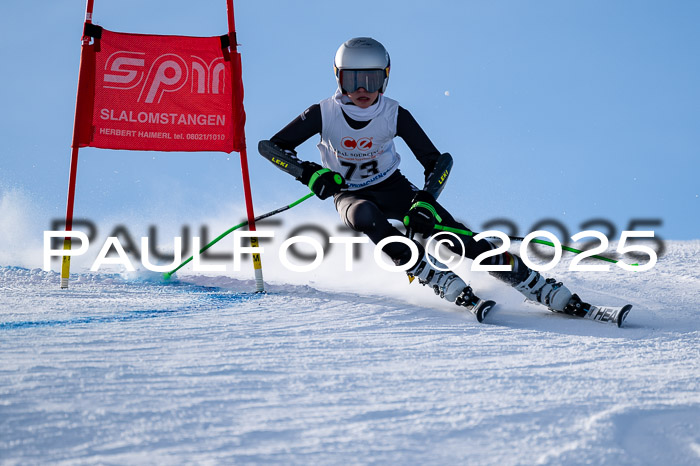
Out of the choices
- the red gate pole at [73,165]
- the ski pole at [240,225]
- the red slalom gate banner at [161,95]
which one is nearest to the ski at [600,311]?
the ski pole at [240,225]

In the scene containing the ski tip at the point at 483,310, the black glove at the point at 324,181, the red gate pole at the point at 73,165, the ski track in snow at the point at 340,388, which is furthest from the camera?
the red gate pole at the point at 73,165

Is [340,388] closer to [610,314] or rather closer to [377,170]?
[610,314]

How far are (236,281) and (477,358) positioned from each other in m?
3.11

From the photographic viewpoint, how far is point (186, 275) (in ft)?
17.4

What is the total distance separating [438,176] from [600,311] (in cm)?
113

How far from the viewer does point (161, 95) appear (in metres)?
4.73

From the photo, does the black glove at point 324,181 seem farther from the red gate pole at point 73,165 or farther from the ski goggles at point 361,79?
the red gate pole at point 73,165

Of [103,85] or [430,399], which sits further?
[103,85]

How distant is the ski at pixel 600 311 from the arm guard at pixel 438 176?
3.12ft

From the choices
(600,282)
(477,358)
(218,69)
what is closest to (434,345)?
(477,358)

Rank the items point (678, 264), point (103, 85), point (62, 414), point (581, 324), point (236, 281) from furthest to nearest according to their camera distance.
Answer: point (678, 264), point (236, 281), point (103, 85), point (581, 324), point (62, 414)

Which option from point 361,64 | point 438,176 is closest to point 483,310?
point 438,176

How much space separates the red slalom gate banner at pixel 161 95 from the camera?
15.3 ft

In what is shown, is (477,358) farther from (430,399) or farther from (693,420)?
(693,420)
